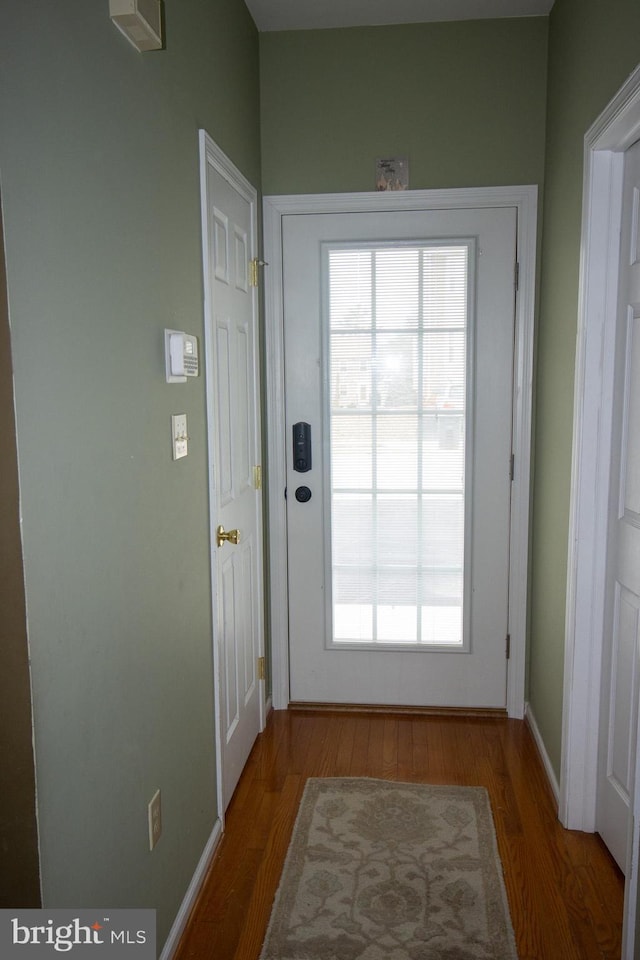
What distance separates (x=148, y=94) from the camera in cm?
167

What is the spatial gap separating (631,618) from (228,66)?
2156 mm

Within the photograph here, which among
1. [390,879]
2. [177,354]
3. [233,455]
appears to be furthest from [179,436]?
[390,879]

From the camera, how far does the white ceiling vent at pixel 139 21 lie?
140cm

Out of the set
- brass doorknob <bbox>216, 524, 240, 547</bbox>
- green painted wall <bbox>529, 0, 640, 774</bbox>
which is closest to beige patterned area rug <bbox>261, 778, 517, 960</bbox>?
green painted wall <bbox>529, 0, 640, 774</bbox>

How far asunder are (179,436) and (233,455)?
0.65 metres

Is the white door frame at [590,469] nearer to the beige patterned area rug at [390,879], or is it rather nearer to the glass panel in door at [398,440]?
the beige patterned area rug at [390,879]

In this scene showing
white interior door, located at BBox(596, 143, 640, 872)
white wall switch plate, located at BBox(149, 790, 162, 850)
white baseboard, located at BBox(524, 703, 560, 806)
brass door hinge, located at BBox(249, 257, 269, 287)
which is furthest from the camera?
brass door hinge, located at BBox(249, 257, 269, 287)

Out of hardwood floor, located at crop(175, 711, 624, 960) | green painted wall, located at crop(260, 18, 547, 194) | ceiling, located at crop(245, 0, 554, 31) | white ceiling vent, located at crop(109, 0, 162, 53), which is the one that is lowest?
hardwood floor, located at crop(175, 711, 624, 960)

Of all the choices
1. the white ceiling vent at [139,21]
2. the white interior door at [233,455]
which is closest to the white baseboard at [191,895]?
the white interior door at [233,455]

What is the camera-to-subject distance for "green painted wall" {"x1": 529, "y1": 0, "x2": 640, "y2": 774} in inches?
84.4

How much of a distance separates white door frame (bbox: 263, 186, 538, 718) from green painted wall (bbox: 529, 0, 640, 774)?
0.18 feet

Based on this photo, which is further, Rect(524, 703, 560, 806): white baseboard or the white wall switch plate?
Rect(524, 703, 560, 806): white baseboard

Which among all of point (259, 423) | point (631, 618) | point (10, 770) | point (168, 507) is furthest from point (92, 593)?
point (259, 423)

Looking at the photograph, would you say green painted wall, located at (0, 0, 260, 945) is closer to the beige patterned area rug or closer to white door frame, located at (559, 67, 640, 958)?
the beige patterned area rug
